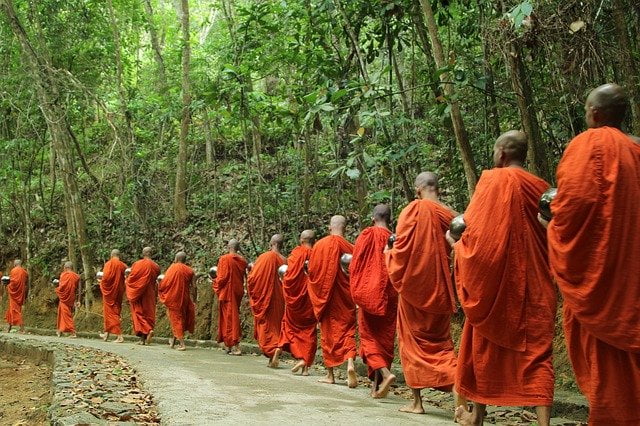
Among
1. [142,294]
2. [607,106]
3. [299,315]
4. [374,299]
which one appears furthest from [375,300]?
[142,294]

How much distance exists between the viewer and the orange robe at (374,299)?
743cm

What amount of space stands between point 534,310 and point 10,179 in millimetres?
19200

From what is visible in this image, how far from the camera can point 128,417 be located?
549cm

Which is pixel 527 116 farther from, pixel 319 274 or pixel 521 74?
pixel 319 274

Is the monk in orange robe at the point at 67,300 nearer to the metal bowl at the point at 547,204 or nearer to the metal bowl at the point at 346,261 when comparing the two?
the metal bowl at the point at 346,261

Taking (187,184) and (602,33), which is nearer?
(602,33)

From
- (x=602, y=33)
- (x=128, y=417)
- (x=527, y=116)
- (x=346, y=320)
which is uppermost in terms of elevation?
(x=602, y=33)

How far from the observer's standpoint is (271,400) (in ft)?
21.9

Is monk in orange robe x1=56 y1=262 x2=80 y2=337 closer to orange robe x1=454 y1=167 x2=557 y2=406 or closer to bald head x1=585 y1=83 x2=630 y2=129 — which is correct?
orange robe x1=454 y1=167 x2=557 y2=406

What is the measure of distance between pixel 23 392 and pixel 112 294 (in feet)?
17.4

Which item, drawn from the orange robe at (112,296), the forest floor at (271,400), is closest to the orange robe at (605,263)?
the forest floor at (271,400)

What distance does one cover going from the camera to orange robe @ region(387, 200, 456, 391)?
6.17 m

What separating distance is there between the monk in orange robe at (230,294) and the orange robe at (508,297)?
857 centimetres

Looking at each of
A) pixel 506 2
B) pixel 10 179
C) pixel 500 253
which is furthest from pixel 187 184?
pixel 500 253
